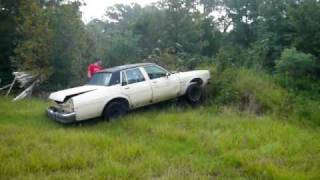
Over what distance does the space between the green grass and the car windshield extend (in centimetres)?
A: 119

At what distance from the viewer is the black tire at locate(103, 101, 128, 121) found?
10.5m

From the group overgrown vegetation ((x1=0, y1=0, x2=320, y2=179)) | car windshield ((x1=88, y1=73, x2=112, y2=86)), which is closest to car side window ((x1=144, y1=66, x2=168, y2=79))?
overgrown vegetation ((x1=0, y1=0, x2=320, y2=179))

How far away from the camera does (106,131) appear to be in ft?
31.4

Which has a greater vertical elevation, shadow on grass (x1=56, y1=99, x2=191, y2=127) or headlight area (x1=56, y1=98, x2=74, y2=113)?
headlight area (x1=56, y1=98, x2=74, y2=113)

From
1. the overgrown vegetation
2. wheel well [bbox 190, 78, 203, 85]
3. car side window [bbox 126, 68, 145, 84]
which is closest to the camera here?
the overgrown vegetation

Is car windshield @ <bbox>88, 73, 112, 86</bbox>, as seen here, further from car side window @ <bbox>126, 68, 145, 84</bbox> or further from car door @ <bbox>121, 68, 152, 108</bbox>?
car side window @ <bbox>126, 68, 145, 84</bbox>

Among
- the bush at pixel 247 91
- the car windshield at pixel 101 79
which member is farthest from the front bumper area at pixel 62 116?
the bush at pixel 247 91

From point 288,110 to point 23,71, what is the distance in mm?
11141

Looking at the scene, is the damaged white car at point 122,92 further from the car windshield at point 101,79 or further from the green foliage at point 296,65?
the green foliage at point 296,65

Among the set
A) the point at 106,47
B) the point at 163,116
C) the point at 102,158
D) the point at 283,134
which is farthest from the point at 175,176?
the point at 106,47

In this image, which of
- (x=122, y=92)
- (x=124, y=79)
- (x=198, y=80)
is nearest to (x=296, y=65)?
(x=198, y=80)

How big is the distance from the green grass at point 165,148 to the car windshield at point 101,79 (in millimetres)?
1186

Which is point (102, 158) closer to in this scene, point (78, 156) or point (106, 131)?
point (78, 156)

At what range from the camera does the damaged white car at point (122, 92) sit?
10.1 m
